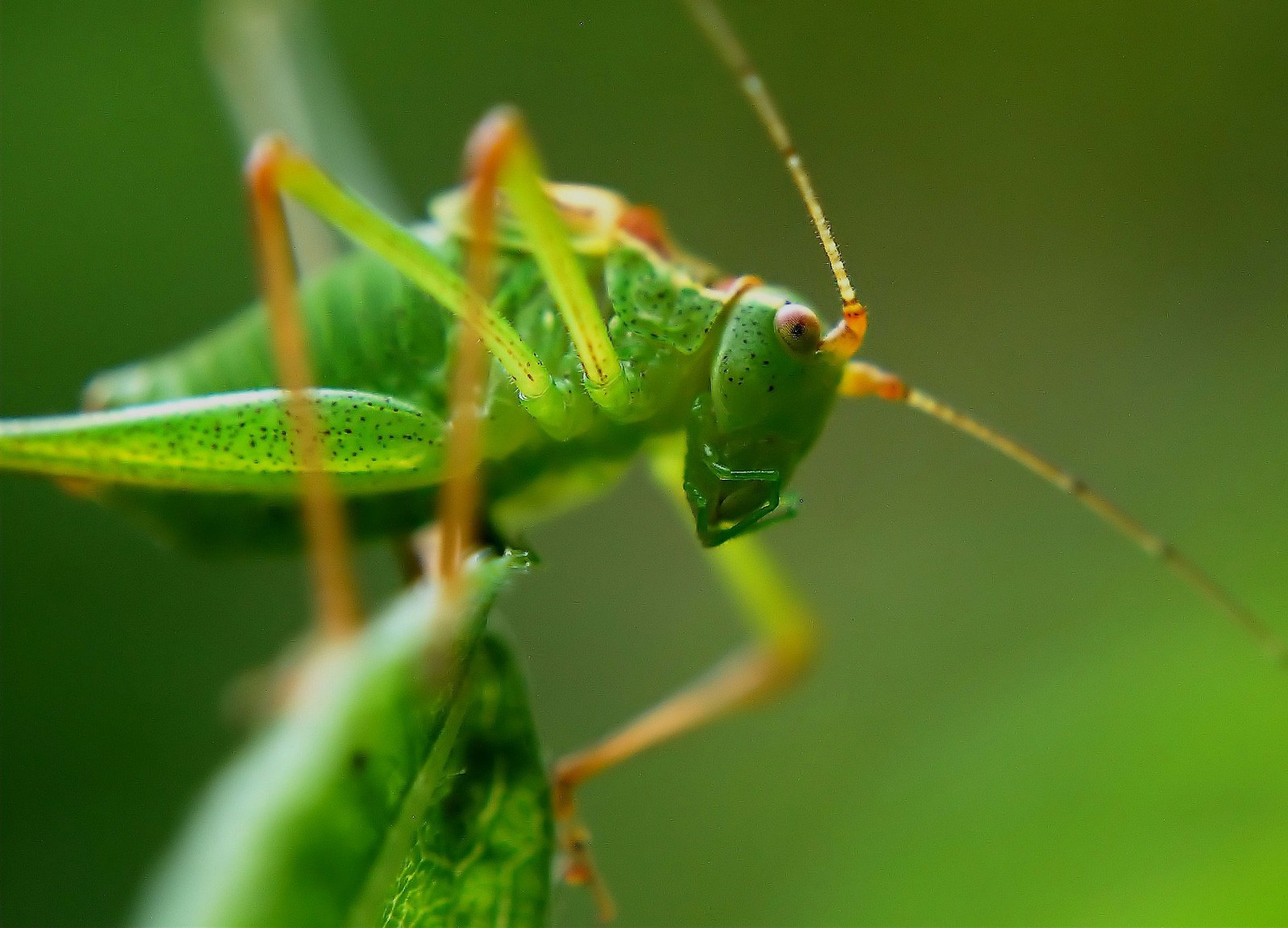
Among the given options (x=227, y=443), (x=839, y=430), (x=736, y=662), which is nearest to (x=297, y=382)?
(x=227, y=443)

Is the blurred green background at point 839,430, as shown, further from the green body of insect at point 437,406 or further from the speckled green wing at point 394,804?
the speckled green wing at point 394,804

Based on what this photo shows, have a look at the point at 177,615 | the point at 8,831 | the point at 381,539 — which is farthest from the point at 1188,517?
the point at 8,831

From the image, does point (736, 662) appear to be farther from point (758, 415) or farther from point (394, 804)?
point (394, 804)

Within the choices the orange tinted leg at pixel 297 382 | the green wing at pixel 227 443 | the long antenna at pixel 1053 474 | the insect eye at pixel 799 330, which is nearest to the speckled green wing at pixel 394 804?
the orange tinted leg at pixel 297 382


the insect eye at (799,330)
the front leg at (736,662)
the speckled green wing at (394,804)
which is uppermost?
the insect eye at (799,330)

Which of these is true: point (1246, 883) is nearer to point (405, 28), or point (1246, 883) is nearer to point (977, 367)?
point (977, 367)

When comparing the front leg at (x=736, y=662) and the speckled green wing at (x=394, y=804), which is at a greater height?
the front leg at (x=736, y=662)
